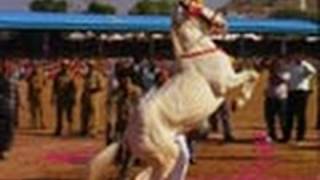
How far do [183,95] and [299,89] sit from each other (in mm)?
12155

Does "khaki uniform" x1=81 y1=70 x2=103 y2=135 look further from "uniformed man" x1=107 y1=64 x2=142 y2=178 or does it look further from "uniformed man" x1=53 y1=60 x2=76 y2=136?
"uniformed man" x1=107 y1=64 x2=142 y2=178

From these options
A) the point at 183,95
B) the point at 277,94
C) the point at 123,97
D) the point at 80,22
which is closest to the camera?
the point at 183,95

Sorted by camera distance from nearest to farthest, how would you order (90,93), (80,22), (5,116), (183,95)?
1. (183,95)
2. (5,116)
3. (90,93)
4. (80,22)

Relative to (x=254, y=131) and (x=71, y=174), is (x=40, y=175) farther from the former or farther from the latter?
(x=254, y=131)

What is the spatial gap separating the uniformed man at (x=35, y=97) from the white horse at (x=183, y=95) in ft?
54.7

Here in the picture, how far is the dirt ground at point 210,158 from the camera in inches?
691

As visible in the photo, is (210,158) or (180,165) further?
(210,158)

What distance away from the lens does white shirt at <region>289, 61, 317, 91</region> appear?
69.5 feet

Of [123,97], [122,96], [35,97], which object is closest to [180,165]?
[123,97]

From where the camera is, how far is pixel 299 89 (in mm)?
21516

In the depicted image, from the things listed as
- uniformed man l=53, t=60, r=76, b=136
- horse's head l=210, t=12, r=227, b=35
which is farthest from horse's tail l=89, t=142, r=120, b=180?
uniformed man l=53, t=60, r=76, b=136

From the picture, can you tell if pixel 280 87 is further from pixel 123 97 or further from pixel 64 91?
pixel 64 91

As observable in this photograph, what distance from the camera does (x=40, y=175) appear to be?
58.4ft

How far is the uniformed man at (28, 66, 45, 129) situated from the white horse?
16.7 meters
